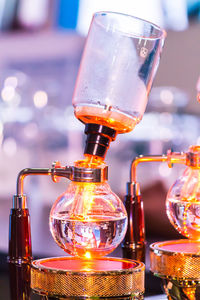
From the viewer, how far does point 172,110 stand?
2324 millimetres

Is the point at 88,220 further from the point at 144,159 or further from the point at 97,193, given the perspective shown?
the point at 144,159

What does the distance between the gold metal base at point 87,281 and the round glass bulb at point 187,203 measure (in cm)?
10

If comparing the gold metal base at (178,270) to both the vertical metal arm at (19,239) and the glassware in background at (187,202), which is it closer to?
the glassware in background at (187,202)

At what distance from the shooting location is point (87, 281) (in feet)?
1.69

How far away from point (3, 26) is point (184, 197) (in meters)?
2.04

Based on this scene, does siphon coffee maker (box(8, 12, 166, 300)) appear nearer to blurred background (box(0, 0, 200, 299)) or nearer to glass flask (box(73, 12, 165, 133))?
glass flask (box(73, 12, 165, 133))

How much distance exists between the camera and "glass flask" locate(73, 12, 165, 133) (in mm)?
579

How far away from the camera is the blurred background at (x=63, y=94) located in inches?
87.9

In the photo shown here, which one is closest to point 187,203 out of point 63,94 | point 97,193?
point 97,193

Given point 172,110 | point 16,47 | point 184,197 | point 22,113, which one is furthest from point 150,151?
point 184,197

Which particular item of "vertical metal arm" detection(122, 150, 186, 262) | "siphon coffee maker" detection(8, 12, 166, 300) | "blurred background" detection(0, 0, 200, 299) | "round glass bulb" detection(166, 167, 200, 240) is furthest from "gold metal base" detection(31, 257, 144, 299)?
"blurred background" detection(0, 0, 200, 299)

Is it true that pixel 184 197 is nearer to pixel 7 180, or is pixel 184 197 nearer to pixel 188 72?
pixel 188 72

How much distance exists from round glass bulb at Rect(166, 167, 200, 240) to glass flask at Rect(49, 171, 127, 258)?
0.32ft

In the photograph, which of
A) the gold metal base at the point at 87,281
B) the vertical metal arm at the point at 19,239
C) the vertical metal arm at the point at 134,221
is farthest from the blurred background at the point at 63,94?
the gold metal base at the point at 87,281
